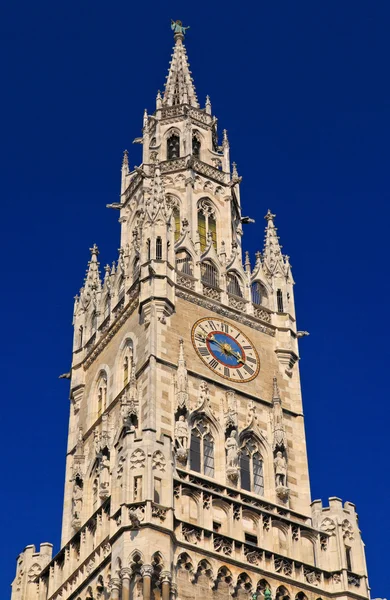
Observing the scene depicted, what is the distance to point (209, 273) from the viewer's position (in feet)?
184

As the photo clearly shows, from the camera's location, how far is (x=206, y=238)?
58969 mm

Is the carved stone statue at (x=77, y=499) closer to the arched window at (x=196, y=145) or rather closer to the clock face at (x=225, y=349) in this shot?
the clock face at (x=225, y=349)

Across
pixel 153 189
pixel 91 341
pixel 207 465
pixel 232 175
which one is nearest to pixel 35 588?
pixel 207 465

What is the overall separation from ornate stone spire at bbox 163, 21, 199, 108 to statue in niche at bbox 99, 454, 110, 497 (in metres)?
22.9

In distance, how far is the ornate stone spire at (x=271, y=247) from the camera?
58.2m

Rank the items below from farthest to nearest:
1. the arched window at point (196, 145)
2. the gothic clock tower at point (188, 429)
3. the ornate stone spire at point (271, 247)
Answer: the arched window at point (196, 145) < the ornate stone spire at point (271, 247) < the gothic clock tower at point (188, 429)

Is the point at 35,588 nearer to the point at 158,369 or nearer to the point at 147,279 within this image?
the point at 158,369

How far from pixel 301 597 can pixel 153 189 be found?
18.8m

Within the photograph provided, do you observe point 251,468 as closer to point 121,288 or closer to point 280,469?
point 280,469

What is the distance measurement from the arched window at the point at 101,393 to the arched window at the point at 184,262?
17.2 ft

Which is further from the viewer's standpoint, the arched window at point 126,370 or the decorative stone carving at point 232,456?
the arched window at point 126,370

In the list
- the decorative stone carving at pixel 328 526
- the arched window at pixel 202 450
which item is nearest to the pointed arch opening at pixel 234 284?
the arched window at pixel 202 450

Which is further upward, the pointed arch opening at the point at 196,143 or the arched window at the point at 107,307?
the pointed arch opening at the point at 196,143

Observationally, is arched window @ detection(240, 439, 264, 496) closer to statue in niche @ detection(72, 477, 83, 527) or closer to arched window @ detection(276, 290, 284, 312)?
statue in niche @ detection(72, 477, 83, 527)
